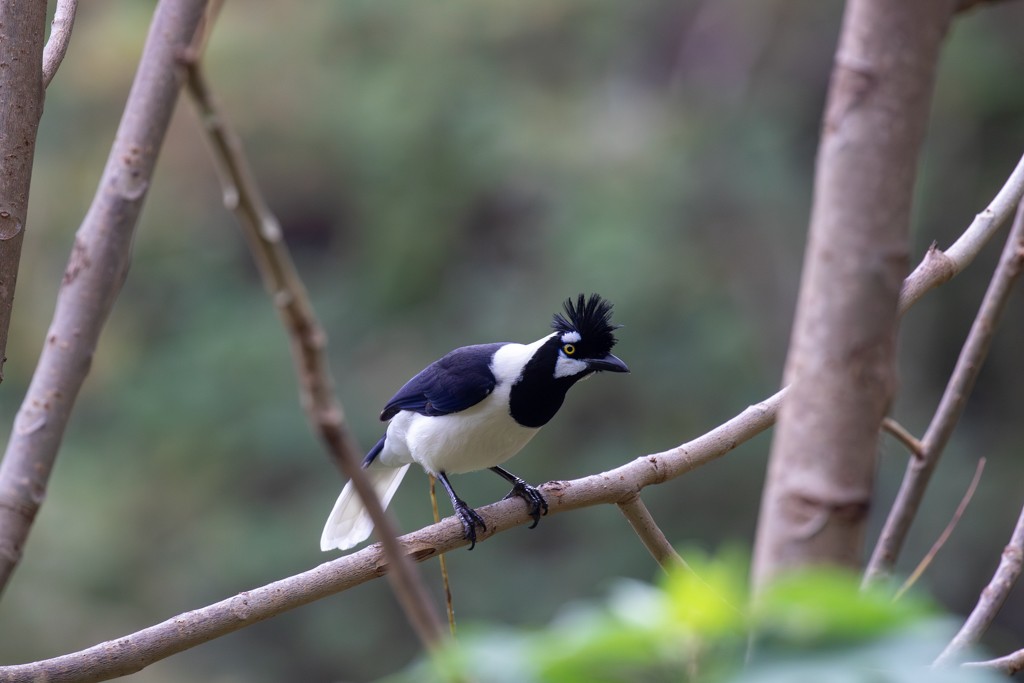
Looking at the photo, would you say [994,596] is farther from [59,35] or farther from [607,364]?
[59,35]

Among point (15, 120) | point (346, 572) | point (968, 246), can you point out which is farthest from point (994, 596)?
point (15, 120)

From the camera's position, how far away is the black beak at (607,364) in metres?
3.80

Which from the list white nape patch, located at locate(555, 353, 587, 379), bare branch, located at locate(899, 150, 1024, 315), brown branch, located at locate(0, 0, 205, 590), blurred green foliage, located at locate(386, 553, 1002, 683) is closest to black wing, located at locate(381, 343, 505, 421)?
→ white nape patch, located at locate(555, 353, 587, 379)

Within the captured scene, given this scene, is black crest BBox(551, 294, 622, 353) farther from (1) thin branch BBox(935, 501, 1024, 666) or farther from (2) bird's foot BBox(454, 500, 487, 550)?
(1) thin branch BBox(935, 501, 1024, 666)

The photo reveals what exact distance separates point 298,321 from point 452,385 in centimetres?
284

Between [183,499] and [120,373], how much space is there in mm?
1411

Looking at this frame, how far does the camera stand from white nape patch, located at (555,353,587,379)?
153 inches

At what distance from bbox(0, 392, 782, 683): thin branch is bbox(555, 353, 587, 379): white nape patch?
761 mm

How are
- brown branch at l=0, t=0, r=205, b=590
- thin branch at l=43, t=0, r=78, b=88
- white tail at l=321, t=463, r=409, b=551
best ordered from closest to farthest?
brown branch at l=0, t=0, r=205, b=590 < thin branch at l=43, t=0, r=78, b=88 < white tail at l=321, t=463, r=409, b=551

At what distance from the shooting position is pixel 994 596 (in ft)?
6.49

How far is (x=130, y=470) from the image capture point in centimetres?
1101

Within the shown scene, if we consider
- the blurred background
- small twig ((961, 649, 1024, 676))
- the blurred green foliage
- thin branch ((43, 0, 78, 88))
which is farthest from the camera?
the blurred background

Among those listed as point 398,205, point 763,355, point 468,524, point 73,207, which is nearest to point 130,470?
point 73,207

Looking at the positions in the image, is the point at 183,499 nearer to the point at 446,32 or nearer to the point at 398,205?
the point at 398,205
